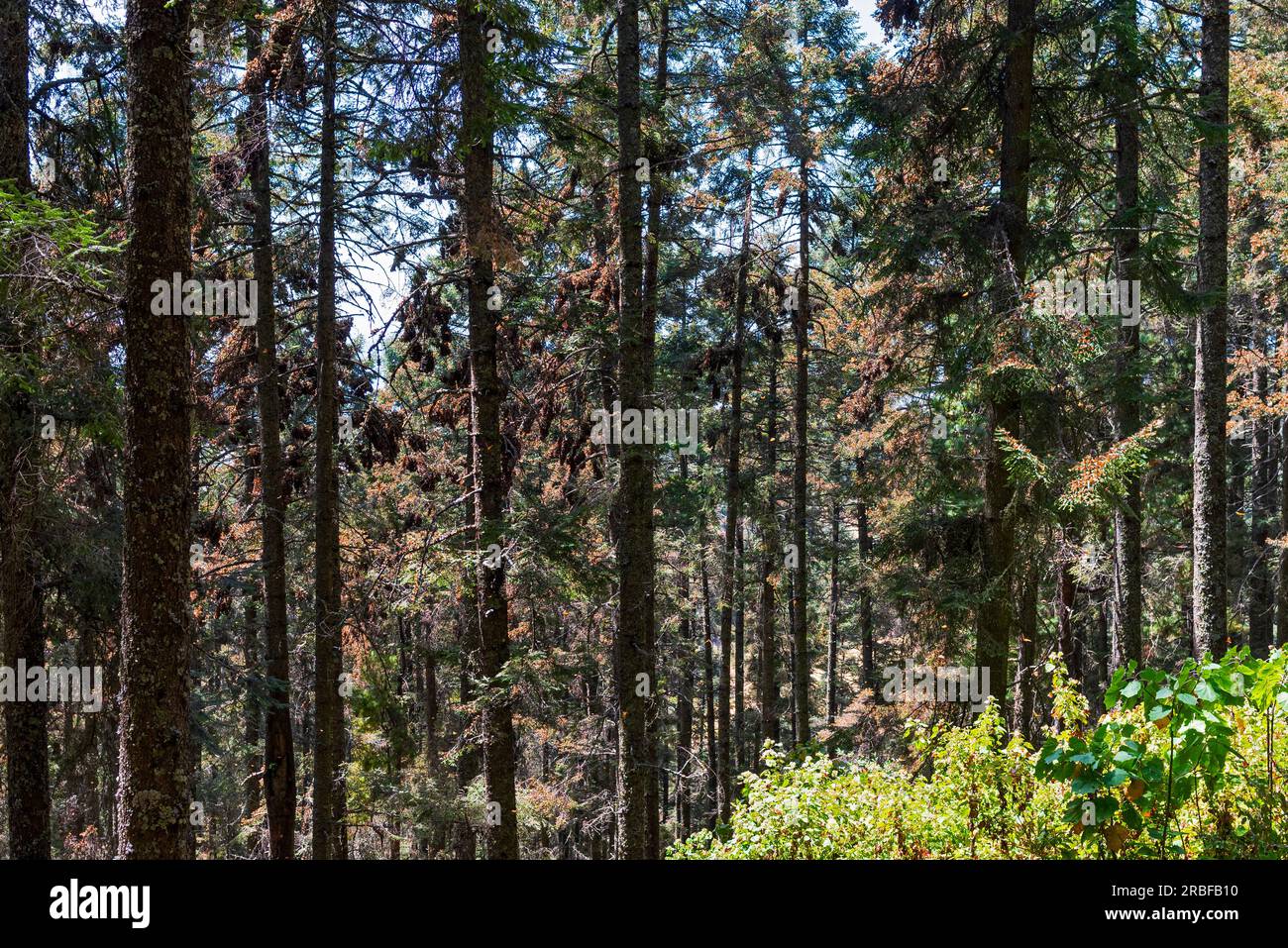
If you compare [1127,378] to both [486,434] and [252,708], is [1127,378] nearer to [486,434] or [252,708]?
[486,434]

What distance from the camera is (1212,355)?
9.88 meters

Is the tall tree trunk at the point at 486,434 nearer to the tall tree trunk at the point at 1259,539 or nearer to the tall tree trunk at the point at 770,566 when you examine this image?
the tall tree trunk at the point at 770,566

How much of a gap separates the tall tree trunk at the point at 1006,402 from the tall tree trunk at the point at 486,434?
5.83 meters

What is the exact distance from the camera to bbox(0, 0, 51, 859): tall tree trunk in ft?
27.8

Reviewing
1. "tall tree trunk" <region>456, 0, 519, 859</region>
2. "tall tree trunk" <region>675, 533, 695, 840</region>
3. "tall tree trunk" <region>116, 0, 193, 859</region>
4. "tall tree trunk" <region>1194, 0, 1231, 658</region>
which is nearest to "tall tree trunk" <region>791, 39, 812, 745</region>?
"tall tree trunk" <region>675, 533, 695, 840</region>

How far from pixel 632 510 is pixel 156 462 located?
15.8ft

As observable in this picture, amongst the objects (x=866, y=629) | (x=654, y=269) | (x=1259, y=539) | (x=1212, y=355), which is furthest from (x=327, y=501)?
(x=1259, y=539)

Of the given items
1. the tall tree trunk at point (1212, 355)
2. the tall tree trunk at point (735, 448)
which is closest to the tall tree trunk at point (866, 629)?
the tall tree trunk at point (735, 448)

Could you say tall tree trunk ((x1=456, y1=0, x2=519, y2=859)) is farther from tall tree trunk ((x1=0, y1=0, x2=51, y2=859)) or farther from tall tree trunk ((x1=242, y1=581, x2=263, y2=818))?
tall tree trunk ((x1=0, y1=0, x2=51, y2=859))

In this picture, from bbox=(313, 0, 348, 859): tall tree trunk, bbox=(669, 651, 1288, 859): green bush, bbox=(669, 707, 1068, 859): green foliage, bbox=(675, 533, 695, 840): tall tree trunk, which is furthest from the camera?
bbox=(675, 533, 695, 840): tall tree trunk

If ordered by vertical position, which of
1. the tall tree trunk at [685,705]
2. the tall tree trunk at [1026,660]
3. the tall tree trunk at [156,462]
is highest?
the tall tree trunk at [156,462]

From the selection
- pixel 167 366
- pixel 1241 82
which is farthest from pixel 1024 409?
pixel 1241 82

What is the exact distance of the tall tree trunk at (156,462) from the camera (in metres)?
5.19

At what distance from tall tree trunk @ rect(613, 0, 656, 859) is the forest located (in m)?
0.05
